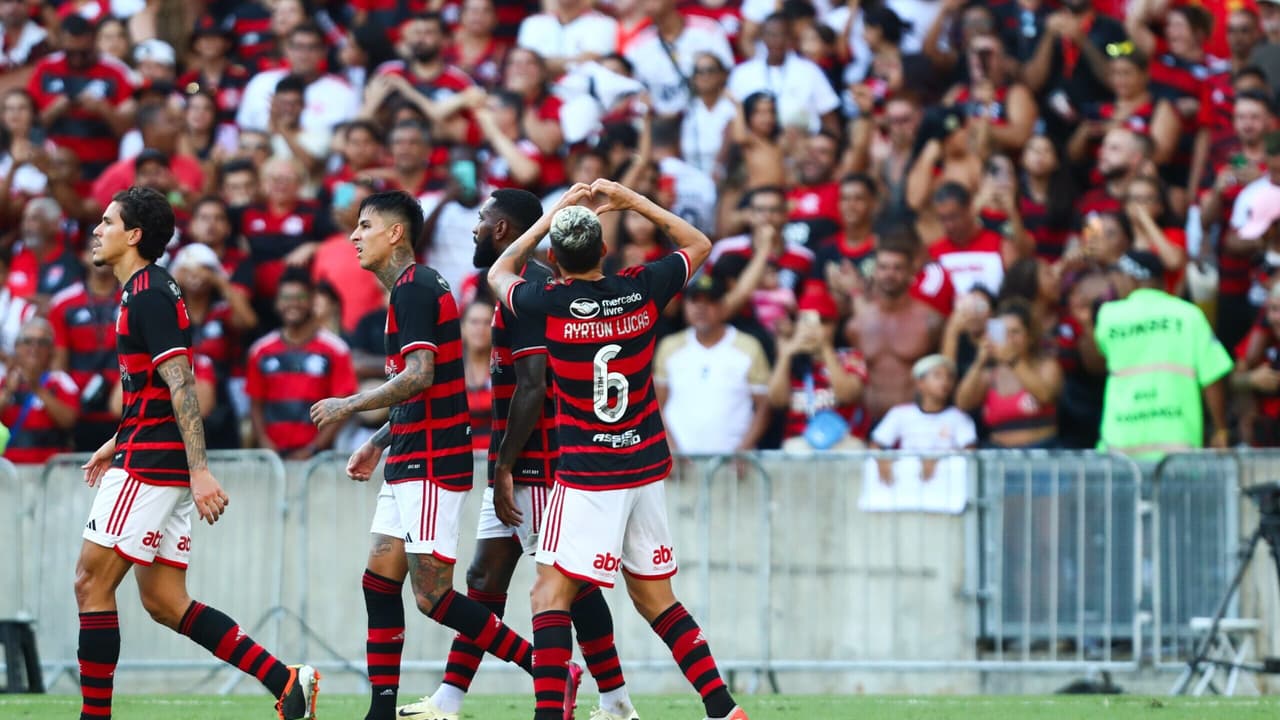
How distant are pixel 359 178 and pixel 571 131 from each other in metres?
2.11

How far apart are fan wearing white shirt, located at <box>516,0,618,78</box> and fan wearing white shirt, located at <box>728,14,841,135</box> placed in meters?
1.44

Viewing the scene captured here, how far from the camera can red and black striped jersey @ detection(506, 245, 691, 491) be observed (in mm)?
8750

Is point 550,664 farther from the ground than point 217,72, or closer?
closer

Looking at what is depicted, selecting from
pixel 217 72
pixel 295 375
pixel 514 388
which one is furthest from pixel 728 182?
pixel 514 388

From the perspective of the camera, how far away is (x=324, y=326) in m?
15.2

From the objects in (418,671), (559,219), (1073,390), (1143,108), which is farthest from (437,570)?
(1143,108)

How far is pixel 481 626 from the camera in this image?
31.1 ft

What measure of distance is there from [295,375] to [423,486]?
19.0 feet

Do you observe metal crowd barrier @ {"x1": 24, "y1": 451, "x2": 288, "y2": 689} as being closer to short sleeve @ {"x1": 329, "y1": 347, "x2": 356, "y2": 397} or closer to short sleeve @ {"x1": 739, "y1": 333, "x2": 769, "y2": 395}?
short sleeve @ {"x1": 329, "y1": 347, "x2": 356, "y2": 397}

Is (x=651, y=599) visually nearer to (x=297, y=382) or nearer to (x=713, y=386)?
(x=713, y=386)

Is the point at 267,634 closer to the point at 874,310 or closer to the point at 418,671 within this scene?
the point at 418,671

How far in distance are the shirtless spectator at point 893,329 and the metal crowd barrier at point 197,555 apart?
4400mm

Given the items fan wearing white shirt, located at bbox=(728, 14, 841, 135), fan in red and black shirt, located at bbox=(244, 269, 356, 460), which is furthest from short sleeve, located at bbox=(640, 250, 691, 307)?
fan wearing white shirt, located at bbox=(728, 14, 841, 135)

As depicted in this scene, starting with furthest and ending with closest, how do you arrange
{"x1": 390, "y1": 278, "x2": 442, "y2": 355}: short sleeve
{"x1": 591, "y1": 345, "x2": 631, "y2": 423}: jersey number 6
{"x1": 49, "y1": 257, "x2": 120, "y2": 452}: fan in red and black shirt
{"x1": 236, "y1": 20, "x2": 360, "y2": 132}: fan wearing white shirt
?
{"x1": 236, "y1": 20, "x2": 360, "y2": 132}: fan wearing white shirt → {"x1": 49, "y1": 257, "x2": 120, "y2": 452}: fan in red and black shirt → {"x1": 390, "y1": 278, "x2": 442, "y2": 355}: short sleeve → {"x1": 591, "y1": 345, "x2": 631, "y2": 423}: jersey number 6
